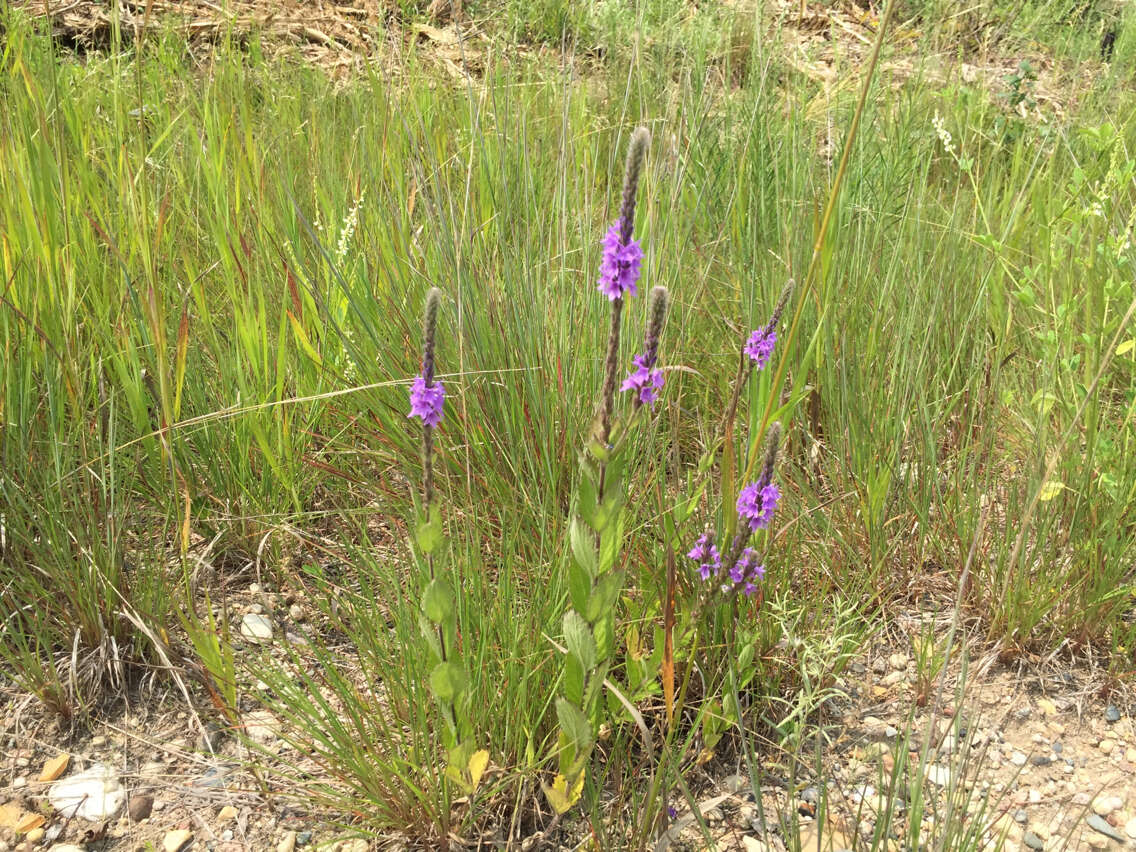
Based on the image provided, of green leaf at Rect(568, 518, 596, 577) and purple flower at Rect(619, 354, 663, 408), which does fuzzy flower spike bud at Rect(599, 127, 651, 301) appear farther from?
green leaf at Rect(568, 518, 596, 577)

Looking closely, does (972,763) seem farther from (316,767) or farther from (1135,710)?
(316,767)

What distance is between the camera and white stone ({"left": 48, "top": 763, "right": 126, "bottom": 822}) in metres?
1.45

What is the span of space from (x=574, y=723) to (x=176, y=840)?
0.74 meters

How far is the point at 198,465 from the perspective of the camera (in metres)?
1.93

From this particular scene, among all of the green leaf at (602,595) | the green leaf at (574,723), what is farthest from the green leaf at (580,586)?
the green leaf at (574,723)

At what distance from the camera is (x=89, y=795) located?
1.48m

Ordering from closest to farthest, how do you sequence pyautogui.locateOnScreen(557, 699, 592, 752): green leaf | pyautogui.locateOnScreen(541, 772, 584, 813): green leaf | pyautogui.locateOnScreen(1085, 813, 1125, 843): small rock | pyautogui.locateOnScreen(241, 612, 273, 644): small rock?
pyautogui.locateOnScreen(557, 699, 592, 752): green leaf < pyautogui.locateOnScreen(541, 772, 584, 813): green leaf < pyautogui.locateOnScreen(1085, 813, 1125, 843): small rock < pyautogui.locateOnScreen(241, 612, 273, 644): small rock

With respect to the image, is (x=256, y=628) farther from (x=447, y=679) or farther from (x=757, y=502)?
(x=757, y=502)

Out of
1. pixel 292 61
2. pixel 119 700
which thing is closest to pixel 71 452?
pixel 119 700

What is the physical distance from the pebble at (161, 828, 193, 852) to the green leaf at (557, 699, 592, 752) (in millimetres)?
705

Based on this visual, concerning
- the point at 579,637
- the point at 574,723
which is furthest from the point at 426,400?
the point at 574,723

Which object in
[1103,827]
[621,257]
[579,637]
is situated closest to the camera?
[621,257]

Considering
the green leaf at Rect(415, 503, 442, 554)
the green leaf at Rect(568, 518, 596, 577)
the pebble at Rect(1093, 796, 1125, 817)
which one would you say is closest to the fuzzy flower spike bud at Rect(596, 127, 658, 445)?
the green leaf at Rect(568, 518, 596, 577)

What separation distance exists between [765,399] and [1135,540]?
849mm
